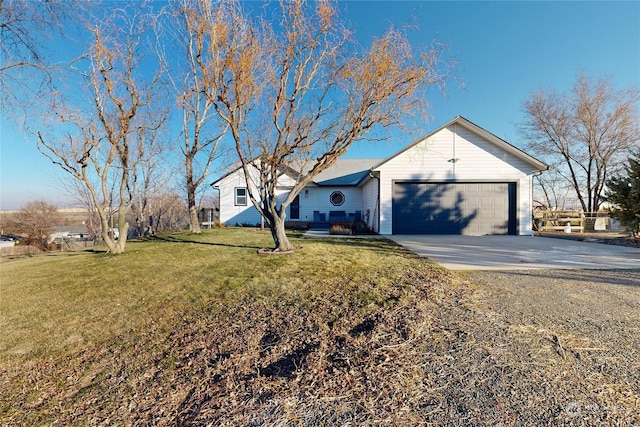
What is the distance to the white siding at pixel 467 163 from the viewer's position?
11961 mm

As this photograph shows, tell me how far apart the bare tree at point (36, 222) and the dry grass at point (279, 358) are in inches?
766

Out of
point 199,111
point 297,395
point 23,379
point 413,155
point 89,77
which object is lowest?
point 23,379

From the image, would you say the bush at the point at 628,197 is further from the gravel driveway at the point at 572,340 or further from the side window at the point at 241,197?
the side window at the point at 241,197

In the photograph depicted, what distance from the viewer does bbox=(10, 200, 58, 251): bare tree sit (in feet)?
60.3

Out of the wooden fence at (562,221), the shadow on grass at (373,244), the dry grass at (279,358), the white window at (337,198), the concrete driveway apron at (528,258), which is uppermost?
the white window at (337,198)

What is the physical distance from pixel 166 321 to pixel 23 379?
119cm

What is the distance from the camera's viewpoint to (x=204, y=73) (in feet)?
20.7

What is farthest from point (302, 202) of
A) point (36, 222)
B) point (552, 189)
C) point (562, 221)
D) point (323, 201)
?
point (552, 189)

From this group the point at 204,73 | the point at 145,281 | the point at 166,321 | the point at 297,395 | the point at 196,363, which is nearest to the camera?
the point at 297,395

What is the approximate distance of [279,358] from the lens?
2443mm

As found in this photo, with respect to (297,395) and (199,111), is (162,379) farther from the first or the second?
(199,111)

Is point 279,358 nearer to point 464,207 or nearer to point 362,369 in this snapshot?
point 362,369

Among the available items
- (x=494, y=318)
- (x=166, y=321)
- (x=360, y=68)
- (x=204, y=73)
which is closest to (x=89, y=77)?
(x=204, y=73)

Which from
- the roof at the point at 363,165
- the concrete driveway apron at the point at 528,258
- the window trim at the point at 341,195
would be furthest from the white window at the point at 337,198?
the concrete driveway apron at the point at 528,258
